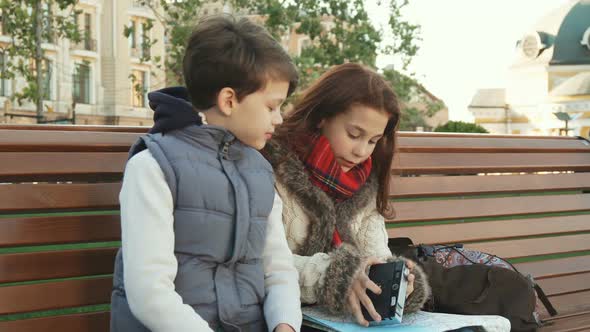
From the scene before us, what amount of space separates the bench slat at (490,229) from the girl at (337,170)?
731 millimetres

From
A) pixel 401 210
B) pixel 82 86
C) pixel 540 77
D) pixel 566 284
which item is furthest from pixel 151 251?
pixel 540 77

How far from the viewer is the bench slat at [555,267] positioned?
4254mm

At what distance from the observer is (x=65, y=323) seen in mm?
2639

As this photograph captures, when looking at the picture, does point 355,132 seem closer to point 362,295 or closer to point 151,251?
point 362,295

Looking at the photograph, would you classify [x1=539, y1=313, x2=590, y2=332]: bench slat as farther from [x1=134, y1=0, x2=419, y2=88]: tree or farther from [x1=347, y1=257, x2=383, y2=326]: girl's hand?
[x1=134, y1=0, x2=419, y2=88]: tree

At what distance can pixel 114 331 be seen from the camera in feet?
7.70

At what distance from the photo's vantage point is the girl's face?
2.98 m

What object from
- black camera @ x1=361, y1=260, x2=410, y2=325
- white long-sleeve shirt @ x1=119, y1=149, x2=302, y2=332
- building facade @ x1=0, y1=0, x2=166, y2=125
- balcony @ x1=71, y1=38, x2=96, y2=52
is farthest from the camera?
balcony @ x1=71, y1=38, x2=96, y2=52

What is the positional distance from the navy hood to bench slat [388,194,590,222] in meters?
1.57

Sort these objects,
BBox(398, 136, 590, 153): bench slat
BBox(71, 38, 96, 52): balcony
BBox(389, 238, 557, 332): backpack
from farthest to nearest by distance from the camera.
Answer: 1. BBox(71, 38, 96, 52): balcony
2. BBox(398, 136, 590, 153): bench slat
3. BBox(389, 238, 557, 332): backpack

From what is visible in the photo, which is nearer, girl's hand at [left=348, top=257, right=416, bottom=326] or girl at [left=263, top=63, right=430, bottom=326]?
girl's hand at [left=348, top=257, right=416, bottom=326]

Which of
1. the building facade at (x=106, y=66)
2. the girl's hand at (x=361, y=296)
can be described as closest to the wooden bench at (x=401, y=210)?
the girl's hand at (x=361, y=296)

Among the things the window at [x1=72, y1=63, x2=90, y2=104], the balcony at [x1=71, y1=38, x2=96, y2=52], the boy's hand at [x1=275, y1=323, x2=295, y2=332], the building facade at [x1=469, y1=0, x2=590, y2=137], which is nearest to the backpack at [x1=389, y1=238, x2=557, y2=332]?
the boy's hand at [x1=275, y1=323, x2=295, y2=332]

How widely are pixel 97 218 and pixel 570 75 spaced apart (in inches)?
2413
